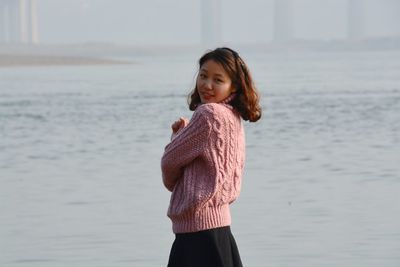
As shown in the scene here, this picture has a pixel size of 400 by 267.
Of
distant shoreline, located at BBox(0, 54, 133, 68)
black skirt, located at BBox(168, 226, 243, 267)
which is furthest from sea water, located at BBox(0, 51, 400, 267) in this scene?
distant shoreline, located at BBox(0, 54, 133, 68)

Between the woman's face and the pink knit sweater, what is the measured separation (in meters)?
0.04

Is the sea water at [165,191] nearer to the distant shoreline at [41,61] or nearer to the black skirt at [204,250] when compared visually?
the black skirt at [204,250]

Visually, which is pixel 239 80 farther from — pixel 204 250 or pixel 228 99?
pixel 204 250

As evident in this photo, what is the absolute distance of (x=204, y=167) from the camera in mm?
4258

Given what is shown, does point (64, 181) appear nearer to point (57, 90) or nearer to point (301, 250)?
point (301, 250)

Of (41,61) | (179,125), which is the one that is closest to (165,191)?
(179,125)

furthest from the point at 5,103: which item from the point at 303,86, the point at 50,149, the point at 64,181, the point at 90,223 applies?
the point at 90,223

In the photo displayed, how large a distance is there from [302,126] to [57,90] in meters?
16.3

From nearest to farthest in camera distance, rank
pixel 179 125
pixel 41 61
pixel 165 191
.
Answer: pixel 179 125
pixel 165 191
pixel 41 61

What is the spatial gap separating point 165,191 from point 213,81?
6.29m

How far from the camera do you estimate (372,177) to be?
1139cm

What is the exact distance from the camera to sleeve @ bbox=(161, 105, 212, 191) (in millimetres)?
4219

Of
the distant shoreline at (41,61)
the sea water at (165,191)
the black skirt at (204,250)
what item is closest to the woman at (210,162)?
the black skirt at (204,250)

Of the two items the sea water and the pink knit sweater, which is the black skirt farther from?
the sea water
